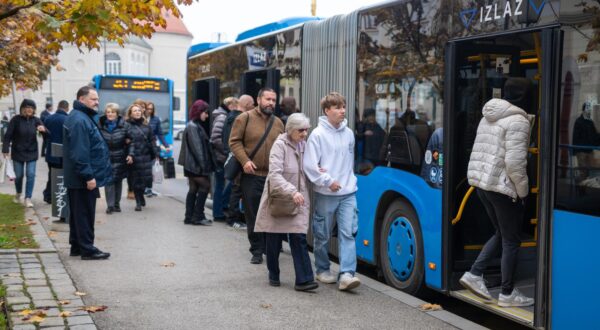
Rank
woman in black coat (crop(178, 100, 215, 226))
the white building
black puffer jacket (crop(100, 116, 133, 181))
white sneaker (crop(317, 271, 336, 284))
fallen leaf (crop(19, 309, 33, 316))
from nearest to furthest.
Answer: fallen leaf (crop(19, 309, 33, 316))
white sneaker (crop(317, 271, 336, 284))
woman in black coat (crop(178, 100, 215, 226))
black puffer jacket (crop(100, 116, 133, 181))
the white building

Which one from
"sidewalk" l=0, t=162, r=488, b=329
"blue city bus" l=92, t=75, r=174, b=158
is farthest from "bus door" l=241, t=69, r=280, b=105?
"blue city bus" l=92, t=75, r=174, b=158

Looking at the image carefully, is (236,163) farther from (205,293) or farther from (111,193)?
(111,193)

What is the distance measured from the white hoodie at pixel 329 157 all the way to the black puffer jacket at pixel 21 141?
7676 millimetres

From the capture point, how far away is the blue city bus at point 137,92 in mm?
24422

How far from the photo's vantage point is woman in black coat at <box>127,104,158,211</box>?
524 inches

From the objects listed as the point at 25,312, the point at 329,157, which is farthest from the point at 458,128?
the point at 25,312

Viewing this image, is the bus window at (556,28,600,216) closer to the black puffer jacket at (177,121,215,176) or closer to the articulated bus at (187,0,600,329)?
the articulated bus at (187,0,600,329)

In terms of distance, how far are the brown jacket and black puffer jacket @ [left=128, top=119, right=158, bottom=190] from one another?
547 cm

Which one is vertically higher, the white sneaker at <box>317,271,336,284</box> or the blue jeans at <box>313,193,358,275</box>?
the blue jeans at <box>313,193,358,275</box>

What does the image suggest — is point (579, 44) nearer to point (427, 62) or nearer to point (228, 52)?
point (427, 62)

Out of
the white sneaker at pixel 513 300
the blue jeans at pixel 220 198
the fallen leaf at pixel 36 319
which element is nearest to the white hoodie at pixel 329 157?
the white sneaker at pixel 513 300

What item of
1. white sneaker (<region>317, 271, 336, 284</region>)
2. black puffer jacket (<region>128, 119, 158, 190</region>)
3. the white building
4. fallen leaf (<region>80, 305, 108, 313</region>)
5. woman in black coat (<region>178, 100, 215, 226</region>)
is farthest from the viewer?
the white building

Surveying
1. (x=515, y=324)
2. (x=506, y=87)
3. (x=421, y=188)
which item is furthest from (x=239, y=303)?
(x=506, y=87)

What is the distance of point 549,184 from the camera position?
17.0 feet
